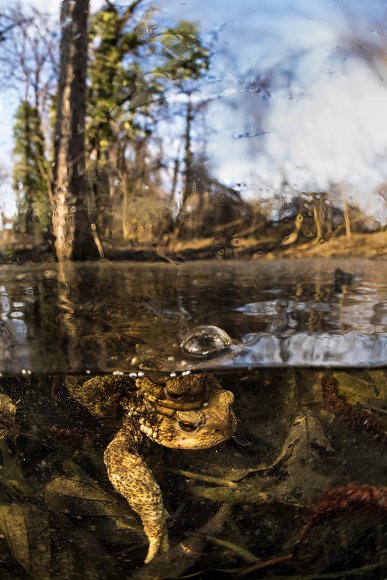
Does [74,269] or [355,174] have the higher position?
[355,174]

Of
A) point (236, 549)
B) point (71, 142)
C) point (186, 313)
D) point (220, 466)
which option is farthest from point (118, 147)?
point (236, 549)

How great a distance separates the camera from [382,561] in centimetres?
74

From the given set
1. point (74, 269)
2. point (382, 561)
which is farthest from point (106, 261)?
point (382, 561)

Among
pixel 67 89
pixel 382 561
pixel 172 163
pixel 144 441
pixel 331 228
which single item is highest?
pixel 67 89

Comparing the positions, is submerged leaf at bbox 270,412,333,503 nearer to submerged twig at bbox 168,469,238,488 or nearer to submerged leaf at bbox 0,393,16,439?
submerged twig at bbox 168,469,238,488

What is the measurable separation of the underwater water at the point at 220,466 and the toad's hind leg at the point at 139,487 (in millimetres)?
10

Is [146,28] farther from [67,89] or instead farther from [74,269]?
[74,269]

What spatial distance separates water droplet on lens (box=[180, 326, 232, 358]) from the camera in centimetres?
71

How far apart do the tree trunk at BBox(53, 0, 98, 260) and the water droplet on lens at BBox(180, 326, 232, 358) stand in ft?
0.91

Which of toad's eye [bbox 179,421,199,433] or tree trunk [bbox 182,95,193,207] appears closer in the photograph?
toad's eye [bbox 179,421,199,433]

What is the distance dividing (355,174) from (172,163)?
344 millimetres

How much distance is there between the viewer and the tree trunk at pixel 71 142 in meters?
0.84

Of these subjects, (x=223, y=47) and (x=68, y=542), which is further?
(x=223, y=47)

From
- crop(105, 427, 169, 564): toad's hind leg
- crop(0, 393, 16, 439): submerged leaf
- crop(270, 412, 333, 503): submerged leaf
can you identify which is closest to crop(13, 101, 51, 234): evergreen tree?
crop(0, 393, 16, 439): submerged leaf
